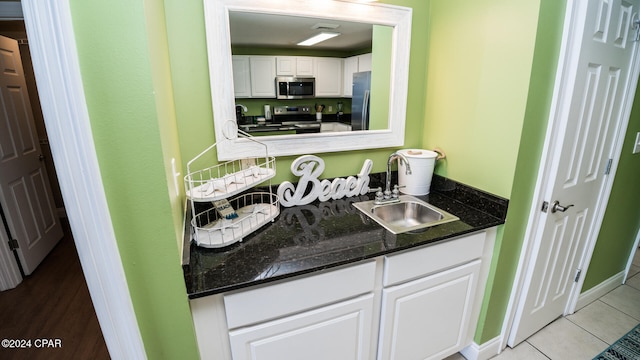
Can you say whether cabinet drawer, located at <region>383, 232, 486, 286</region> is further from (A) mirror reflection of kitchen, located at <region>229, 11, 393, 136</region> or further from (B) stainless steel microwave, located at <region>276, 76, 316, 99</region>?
(B) stainless steel microwave, located at <region>276, 76, 316, 99</region>

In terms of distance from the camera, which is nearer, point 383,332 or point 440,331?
point 383,332

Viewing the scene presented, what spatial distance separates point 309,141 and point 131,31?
39.4 inches

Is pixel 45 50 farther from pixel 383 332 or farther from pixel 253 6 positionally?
pixel 383 332

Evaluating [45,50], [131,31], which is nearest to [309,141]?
[131,31]

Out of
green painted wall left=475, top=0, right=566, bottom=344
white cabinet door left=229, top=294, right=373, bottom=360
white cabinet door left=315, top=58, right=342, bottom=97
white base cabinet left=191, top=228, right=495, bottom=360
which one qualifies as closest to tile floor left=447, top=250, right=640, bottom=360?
green painted wall left=475, top=0, right=566, bottom=344

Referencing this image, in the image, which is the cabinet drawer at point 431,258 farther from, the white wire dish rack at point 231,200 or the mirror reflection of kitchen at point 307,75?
the mirror reflection of kitchen at point 307,75

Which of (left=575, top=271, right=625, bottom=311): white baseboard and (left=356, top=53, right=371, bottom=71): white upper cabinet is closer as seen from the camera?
(left=356, top=53, right=371, bottom=71): white upper cabinet

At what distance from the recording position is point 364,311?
48.8 inches

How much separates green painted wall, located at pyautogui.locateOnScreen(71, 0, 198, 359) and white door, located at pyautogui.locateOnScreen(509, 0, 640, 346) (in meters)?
1.68

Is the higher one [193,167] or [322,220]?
[193,167]

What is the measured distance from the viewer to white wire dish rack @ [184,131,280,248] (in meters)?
1.18

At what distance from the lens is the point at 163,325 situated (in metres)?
0.93

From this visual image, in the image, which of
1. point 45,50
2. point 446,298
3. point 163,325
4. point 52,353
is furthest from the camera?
point 52,353

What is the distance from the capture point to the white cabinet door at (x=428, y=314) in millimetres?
1322
